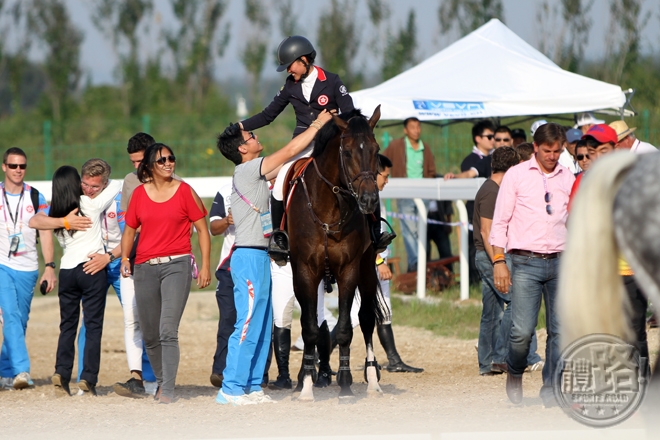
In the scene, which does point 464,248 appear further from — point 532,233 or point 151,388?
point 532,233

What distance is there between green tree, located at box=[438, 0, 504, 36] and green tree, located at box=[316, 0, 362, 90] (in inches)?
173

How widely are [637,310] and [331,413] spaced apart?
7.99 feet

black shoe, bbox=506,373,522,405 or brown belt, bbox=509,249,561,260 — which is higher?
brown belt, bbox=509,249,561,260

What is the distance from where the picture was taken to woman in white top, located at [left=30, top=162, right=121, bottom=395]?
8883 millimetres

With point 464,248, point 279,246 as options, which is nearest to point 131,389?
point 279,246

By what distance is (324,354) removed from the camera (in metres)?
9.02

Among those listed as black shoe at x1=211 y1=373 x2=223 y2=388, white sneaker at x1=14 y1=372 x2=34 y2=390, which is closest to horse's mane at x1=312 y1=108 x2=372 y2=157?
black shoe at x1=211 y1=373 x2=223 y2=388

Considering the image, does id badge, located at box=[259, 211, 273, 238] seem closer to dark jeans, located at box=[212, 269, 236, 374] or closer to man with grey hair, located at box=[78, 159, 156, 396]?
dark jeans, located at box=[212, 269, 236, 374]

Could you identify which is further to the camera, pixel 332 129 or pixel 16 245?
pixel 16 245

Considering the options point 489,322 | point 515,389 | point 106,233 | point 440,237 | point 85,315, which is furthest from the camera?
point 440,237

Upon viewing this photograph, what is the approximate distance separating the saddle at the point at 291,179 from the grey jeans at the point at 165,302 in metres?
0.98

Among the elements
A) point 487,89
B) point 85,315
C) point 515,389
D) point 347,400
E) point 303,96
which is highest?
point 487,89

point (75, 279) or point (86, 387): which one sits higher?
point (75, 279)

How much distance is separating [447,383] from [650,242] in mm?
4801
